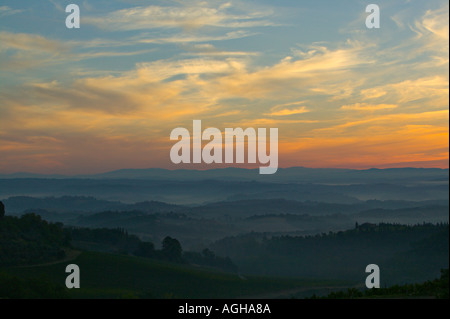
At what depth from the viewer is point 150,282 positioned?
10719 cm

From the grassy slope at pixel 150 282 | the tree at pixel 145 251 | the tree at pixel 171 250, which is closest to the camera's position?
the grassy slope at pixel 150 282

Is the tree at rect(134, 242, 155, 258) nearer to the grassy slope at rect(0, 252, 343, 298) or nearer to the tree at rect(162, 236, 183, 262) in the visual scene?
the tree at rect(162, 236, 183, 262)

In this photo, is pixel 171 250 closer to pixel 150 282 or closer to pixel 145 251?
pixel 145 251

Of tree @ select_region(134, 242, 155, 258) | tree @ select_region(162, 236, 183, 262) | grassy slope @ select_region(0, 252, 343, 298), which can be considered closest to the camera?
grassy slope @ select_region(0, 252, 343, 298)

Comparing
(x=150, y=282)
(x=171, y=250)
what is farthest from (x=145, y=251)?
(x=150, y=282)

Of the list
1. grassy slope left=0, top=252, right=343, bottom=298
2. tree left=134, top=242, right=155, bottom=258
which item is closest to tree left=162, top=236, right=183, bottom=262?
tree left=134, top=242, right=155, bottom=258

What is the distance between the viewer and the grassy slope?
88.8m

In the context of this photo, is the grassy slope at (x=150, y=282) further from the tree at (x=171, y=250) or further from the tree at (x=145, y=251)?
the tree at (x=171, y=250)

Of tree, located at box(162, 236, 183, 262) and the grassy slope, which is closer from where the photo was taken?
the grassy slope

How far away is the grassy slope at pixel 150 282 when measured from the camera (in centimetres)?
8881

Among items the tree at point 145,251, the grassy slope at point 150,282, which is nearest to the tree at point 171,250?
the tree at point 145,251
